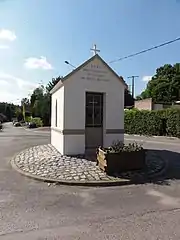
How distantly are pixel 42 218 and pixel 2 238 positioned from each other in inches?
41.1

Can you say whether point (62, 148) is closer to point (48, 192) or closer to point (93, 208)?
point (48, 192)

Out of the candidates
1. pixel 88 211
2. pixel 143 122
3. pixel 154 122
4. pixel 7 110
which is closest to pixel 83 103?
pixel 88 211

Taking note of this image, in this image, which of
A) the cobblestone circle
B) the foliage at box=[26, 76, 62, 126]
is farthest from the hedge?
the foliage at box=[26, 76, 62, 126]

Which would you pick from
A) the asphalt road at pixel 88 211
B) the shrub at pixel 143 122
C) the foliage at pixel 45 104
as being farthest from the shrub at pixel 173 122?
the foliage at pixel 45 104

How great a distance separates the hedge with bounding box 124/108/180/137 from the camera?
2503cm

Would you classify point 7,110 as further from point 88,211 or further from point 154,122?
point 88,211

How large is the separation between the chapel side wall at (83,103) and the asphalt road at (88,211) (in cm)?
430

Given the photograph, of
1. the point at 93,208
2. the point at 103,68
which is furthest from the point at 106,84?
the point at 93,208

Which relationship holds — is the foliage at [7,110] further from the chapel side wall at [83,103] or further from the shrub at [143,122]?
the chapel side wall at [83,103]

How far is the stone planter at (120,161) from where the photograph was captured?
898 cm

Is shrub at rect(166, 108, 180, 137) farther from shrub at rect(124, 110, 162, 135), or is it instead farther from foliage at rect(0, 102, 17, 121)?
foliage at rect(0, 102, 17, 121)

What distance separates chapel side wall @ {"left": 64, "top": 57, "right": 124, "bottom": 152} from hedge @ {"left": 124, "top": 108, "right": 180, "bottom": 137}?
12932mm

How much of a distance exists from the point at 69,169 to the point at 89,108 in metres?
4.00

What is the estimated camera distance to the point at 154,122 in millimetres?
27484
